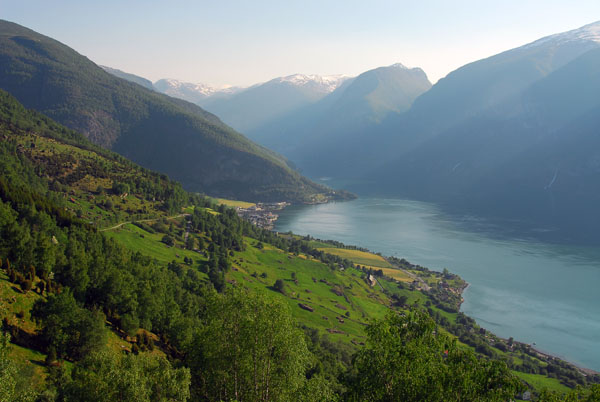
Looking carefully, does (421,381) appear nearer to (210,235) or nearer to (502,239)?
(210,235)

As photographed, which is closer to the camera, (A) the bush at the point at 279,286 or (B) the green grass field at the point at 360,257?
(A) the bush at the point at 279,286

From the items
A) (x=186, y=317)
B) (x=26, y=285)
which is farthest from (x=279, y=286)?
(x=26, y=285)

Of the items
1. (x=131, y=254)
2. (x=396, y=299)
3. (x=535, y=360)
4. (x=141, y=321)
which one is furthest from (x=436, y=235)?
(x=141, y=321)

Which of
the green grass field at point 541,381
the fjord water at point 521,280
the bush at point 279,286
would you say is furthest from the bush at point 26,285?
the fjord water at point 521,280

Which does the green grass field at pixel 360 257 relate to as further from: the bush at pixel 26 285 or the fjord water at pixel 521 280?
the bush at pixel 26 285

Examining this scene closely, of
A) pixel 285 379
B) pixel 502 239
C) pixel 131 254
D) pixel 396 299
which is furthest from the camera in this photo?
pixel 502 239
